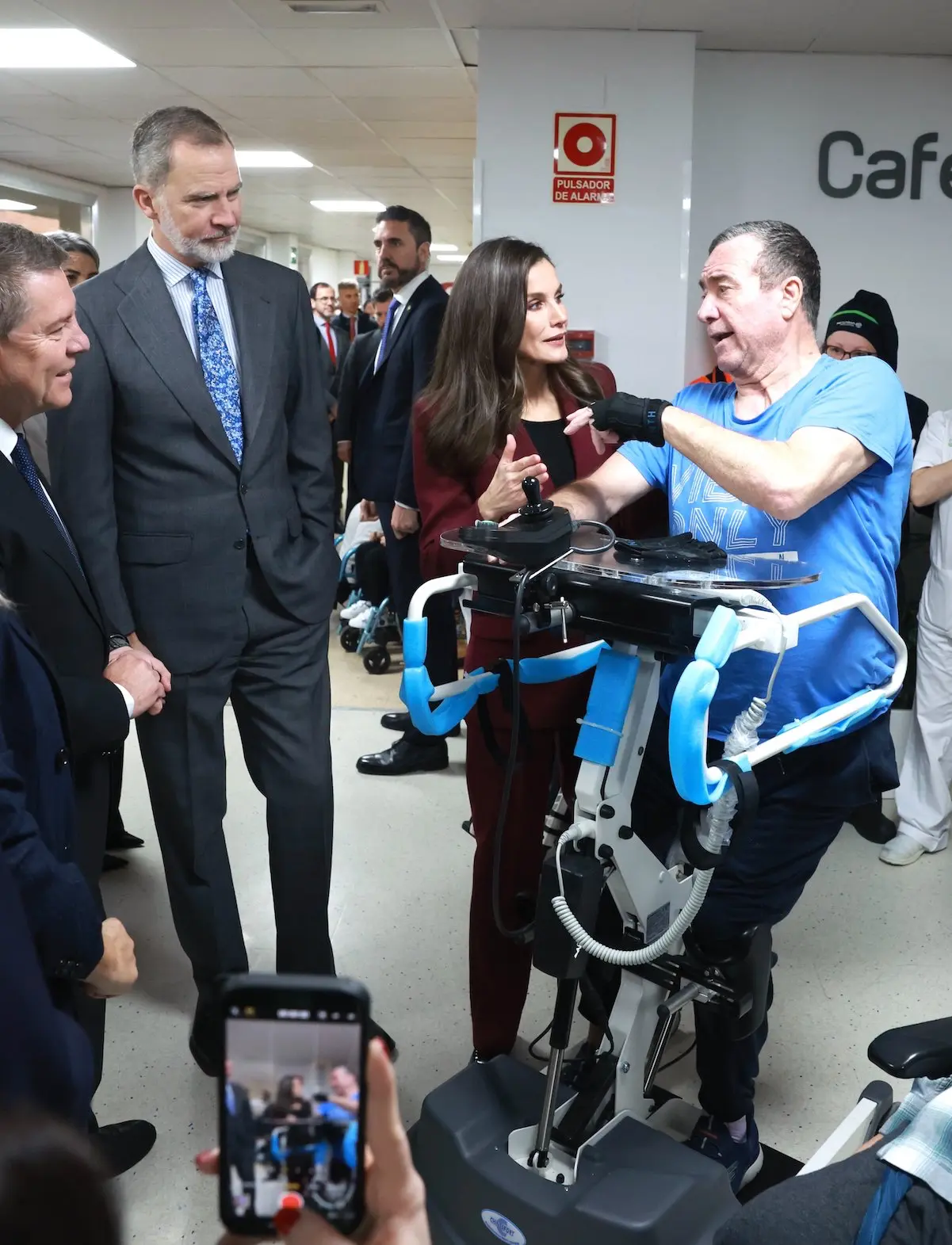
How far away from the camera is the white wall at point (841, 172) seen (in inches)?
167

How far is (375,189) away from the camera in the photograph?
963 centimetres

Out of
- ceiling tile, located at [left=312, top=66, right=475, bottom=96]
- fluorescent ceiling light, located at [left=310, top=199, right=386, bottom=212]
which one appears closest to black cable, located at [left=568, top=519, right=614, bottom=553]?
ceiling tile, located at [left=312, top=66, right=475, bottom=96]

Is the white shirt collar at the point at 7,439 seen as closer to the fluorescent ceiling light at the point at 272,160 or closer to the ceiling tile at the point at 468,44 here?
the ceiling tile at the point at 468,44

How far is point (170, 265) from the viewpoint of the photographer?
2209 mm

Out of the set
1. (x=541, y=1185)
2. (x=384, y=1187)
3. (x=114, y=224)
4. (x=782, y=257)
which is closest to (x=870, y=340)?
(x=782, y=257)

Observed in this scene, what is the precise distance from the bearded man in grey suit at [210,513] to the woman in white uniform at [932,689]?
76.9 inches

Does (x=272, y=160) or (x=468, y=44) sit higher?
(x=272, y=160)

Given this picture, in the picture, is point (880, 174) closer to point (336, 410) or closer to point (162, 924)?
point (336, 410)

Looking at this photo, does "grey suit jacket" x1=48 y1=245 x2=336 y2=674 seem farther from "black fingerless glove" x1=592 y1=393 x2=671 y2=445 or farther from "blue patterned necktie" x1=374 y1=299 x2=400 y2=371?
"blue patterned necktie" x1=374 y1=299 x2=400 y2=371

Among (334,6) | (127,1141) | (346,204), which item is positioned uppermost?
(346,204)

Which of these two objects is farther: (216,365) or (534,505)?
(216,365)

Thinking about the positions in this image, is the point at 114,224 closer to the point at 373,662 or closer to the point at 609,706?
the point at 373,662

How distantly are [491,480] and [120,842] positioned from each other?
196 cm

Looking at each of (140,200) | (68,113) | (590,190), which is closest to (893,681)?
(140,200)
